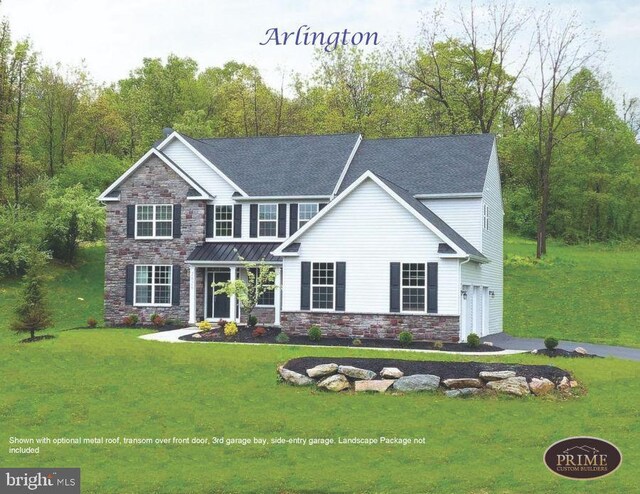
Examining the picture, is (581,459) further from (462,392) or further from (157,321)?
(157,321)

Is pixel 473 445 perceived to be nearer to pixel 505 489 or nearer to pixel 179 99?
pixel 505 489

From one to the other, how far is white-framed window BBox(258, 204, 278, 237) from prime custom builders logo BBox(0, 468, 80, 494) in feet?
75.4

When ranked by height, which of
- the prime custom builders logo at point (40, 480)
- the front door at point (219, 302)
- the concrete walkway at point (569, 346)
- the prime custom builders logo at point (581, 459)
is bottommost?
the prime custom builders logo at point (40, 480)

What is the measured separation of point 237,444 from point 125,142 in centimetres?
5390

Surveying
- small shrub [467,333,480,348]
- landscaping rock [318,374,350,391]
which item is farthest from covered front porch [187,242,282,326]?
A: landscaping rock [318,374,350,391]

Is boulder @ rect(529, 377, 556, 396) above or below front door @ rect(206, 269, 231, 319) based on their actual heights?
below

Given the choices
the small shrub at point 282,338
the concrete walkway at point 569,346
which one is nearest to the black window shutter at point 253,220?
the small shrub at point 282,338

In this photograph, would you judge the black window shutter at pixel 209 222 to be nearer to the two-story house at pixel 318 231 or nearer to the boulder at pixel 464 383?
the two-story house at pixel 318 231

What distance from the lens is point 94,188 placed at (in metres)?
55.2

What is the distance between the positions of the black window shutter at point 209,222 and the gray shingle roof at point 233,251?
1.36 feet

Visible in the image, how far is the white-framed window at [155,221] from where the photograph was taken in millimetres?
35750

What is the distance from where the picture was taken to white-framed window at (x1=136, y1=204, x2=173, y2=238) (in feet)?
117

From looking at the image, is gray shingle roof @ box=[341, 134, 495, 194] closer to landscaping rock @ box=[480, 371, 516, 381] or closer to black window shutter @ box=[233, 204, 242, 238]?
black window shutter @ box=[233, 204, 242, 238]

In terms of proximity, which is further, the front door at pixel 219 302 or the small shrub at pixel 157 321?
the front door at pixel 219 302
